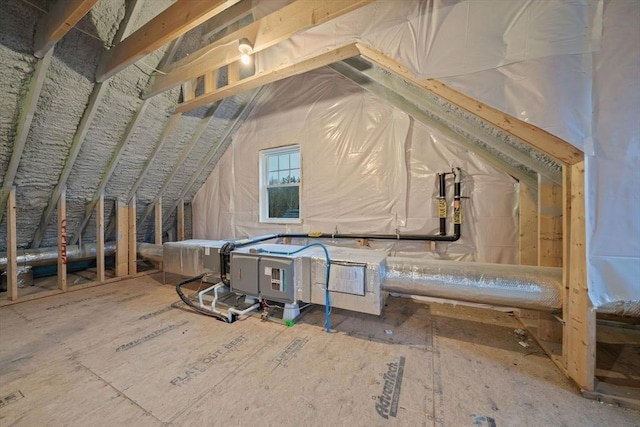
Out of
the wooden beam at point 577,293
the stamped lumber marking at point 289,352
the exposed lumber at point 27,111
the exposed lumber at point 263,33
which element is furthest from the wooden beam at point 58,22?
the wooden beam at point 577,293

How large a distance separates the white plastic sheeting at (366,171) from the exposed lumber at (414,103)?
0.10 metres

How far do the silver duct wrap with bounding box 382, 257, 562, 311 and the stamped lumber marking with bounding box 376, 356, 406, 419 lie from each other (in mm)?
559

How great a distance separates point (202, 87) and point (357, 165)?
2.14 m

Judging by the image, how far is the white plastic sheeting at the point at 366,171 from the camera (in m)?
2.44

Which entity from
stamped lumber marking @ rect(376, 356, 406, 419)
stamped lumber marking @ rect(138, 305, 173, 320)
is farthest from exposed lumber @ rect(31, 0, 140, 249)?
stamped lumber marking @ rect(376, 356, 406, 419)

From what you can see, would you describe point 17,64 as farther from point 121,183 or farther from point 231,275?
point 231,275

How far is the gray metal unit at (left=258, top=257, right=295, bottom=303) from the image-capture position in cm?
199

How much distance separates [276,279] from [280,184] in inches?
73.1

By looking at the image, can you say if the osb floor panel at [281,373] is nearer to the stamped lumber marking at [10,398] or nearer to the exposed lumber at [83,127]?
the stamped lumber marking at [10,398]

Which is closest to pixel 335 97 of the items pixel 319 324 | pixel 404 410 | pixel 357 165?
pixel 357 165

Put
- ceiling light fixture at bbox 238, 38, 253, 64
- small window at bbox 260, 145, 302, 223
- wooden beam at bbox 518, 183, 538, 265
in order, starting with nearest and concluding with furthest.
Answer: ceiling light fixture at bbox 238, 38, 253, 64 < wooden beam at bbox 518, 183, 538, 265 < small window at bbox 260, 145, 302, 223

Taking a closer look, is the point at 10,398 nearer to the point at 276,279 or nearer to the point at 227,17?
the point at 276,279

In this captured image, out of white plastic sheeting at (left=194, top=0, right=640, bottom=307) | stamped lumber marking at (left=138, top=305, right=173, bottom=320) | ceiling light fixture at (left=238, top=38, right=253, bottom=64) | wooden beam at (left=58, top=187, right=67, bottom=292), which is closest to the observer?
white plastic sheeting at (left=194, top=0, right=640, bottom=307)

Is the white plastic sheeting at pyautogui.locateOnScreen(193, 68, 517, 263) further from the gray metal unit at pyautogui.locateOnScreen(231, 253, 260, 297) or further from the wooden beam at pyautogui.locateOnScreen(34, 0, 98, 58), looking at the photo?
the wooden beam at pyautogui.locateOnScreen(34, 0, 98, 58)
